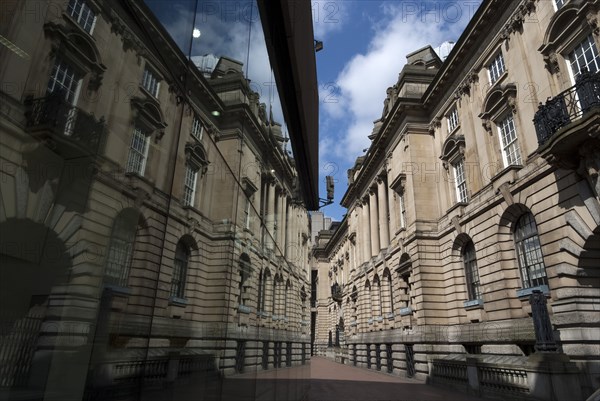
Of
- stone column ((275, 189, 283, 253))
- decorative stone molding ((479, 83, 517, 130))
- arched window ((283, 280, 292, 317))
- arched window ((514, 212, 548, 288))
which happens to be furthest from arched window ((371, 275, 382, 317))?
stone column ((275, 189, 283, 253))

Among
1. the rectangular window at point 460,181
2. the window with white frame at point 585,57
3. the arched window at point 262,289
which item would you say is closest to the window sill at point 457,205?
the rectangular window at point 460,181

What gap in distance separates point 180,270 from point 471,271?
76.8 ft

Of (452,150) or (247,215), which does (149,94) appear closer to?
(247,215)

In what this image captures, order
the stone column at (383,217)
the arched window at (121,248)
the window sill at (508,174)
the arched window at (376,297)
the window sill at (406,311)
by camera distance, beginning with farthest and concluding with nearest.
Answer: the arched window at (376,297) < the stone column at (383,217) < the window sill at (406,311) < the window sill at (508,174) < the arched window at (121,248)

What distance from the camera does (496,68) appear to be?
67.2 ft

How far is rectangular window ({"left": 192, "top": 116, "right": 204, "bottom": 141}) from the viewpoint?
1.96 meters

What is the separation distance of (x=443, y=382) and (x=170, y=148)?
22.3 meters

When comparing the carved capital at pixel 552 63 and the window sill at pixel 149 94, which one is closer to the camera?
the window sill at pixel 149 94

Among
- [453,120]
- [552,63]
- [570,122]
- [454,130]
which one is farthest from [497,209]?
[453,120]

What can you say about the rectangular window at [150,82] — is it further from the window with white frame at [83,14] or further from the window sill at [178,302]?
the window sill at [178,302]

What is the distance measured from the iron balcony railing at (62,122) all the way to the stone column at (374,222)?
121 feet

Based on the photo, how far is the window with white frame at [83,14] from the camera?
1075mm

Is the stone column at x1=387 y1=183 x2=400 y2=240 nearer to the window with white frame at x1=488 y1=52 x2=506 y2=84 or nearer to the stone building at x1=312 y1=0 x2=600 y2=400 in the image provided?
the stone building at x1=312 y1=0 x2=600 y2=400

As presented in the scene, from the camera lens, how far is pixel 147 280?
1442 millimetres
